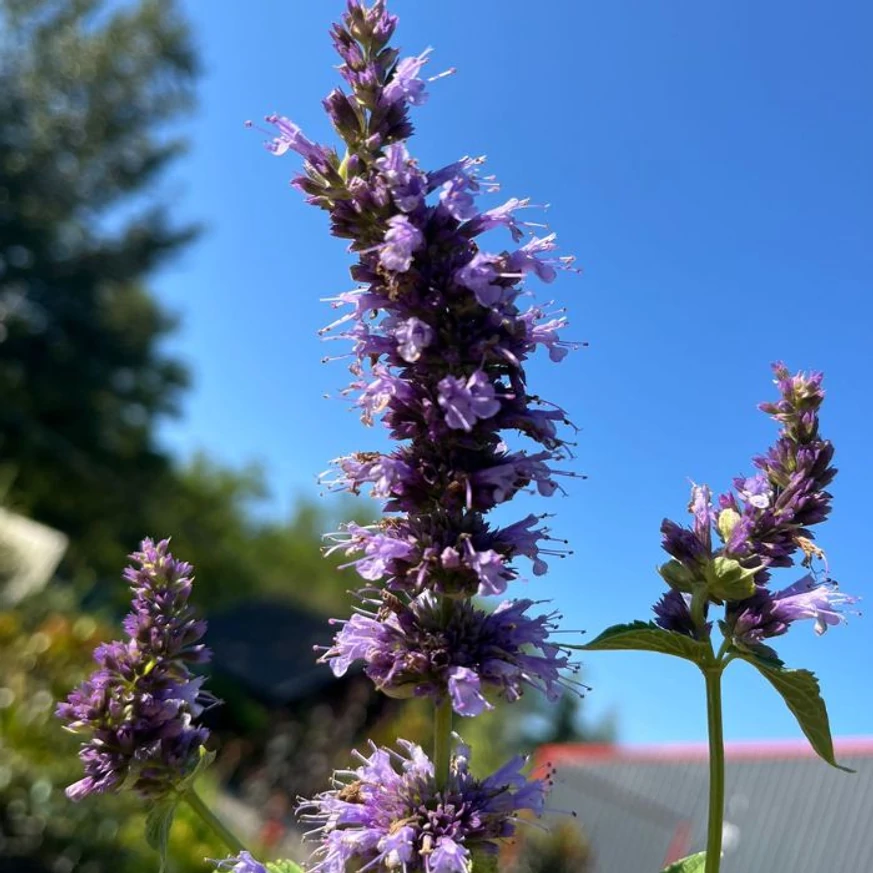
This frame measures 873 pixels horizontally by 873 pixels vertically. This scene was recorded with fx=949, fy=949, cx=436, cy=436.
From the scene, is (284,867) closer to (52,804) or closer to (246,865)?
(246,865)

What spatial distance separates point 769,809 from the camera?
338cm

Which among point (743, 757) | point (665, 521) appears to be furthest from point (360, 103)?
point (743, 757)

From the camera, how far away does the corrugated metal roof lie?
8.74 feet

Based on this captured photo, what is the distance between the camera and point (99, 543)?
30531 mm

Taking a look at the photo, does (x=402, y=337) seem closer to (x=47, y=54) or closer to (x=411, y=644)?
(x=411, y=644)

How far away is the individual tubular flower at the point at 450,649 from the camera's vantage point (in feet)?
5.06

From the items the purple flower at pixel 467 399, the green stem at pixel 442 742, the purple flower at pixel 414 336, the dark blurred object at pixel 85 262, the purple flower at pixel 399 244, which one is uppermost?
the dark blurred object at pixel 85 262

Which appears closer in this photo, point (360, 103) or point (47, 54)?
point (360, 103)

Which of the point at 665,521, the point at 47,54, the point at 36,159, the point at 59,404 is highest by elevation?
the point at 47,54

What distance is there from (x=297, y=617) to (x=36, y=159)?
1592 centimetres

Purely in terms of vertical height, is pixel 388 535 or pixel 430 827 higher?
pixel 388 535

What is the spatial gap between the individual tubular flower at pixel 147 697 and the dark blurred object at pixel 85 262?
78.9ft

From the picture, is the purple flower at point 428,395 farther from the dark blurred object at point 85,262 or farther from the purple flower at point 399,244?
the dark blurred object at point 85,262

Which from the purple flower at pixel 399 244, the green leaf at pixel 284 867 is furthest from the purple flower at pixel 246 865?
the purple flower at pixel 399 244
